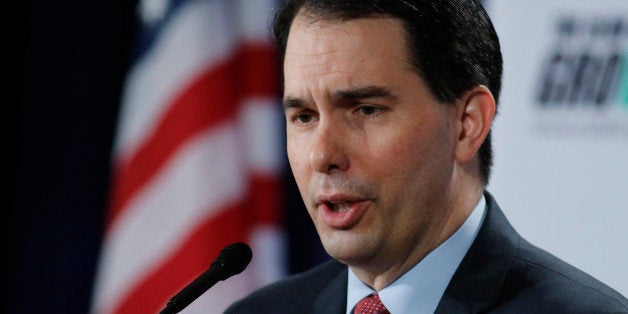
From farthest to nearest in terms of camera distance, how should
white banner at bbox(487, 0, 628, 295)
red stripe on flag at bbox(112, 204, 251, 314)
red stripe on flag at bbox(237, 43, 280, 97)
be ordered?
red stripe on flag at bbox(237, 43, 280, 97) → red stripe on flag at bbox(112, 204, 251, 314) → white banner at bbox(487, 0, 628, 295)

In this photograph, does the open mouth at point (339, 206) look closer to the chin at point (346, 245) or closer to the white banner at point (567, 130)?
the chin at point (346, 245)

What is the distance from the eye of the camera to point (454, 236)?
205 cm

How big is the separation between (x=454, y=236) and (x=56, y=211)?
7.77 feet

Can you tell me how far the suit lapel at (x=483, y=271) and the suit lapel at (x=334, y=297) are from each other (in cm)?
33

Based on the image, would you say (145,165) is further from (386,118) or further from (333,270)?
(386,118)

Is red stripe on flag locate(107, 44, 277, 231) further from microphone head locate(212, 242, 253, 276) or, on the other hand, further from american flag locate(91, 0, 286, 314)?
microphone head locate(212, 242, 253, 276)

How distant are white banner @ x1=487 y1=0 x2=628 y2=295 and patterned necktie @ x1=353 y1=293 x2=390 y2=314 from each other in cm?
107

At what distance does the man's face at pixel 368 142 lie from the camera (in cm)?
191

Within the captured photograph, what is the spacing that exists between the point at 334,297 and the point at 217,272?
509 mm

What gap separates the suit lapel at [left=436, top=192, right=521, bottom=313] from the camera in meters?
1.97

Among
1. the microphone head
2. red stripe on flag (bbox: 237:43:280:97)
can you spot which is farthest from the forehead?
red stripe on flag (bbox: 237:43:280:97)

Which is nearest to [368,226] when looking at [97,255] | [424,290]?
[424,290]

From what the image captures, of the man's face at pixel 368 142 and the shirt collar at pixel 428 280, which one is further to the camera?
the shirt collar at pixel 428 280

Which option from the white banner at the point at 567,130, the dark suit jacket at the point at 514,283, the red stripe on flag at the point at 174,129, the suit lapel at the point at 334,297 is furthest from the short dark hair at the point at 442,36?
the red stripe on flag at the point at 174,129
